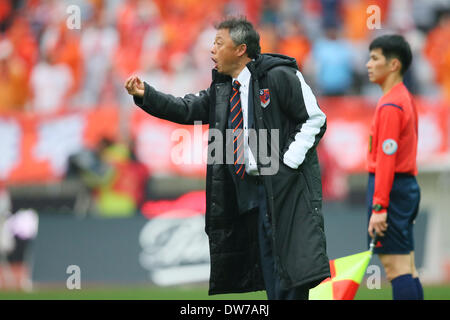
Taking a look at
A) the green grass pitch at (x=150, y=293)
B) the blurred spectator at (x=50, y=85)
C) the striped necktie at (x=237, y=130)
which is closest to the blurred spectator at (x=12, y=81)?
the blurred spectator at (x=50, y=85)

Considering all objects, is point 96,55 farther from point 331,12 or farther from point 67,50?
point 331,12

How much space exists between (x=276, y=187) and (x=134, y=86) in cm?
123

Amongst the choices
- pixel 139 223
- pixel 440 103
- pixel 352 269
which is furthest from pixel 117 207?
pixel 352 269

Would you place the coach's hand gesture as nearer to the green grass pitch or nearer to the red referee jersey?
the red referee jersey

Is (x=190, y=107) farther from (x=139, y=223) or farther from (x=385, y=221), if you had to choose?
(x=139, y=223)

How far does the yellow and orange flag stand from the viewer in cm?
604

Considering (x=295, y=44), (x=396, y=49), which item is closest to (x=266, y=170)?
(x=396, y=49)

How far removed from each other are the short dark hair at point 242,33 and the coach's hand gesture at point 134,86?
2.29 ft

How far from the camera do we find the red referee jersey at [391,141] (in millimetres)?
6020

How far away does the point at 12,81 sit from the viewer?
1478 centimetres

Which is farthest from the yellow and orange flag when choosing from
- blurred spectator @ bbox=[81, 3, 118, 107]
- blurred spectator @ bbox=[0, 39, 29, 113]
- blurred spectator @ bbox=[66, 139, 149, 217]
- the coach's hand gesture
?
blurred spectator @ bbox=[0, 39, 29, 113]

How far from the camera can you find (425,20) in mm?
14766

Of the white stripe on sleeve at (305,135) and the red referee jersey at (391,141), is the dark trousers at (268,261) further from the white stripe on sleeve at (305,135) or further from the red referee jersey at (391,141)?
the red referee jersey at (391,141)

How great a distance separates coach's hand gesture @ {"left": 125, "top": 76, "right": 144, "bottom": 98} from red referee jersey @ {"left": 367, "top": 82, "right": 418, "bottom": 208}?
6.18 ft
